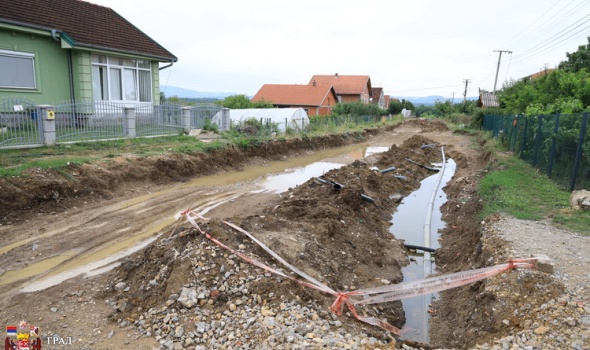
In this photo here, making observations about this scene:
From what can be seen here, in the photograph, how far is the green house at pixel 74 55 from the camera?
46.0ft

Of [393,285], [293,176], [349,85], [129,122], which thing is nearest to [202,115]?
[129,122]

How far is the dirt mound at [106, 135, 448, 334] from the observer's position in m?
4.73

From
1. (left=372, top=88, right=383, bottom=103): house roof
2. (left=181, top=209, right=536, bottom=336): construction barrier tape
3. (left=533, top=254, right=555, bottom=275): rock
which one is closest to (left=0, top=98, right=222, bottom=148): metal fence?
(left=181, top=209, right=536, bottom=336): construction barrier tape

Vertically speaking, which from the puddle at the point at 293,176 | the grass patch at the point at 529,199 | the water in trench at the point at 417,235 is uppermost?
the grass patch at the point at 529,199

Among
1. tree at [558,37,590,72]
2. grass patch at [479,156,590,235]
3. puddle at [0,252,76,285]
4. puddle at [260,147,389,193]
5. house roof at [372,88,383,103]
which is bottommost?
puddle at [260,147,389,193]

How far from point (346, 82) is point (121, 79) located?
50237mm

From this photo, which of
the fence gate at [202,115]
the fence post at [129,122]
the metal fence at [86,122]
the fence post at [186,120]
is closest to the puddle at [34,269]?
the metal fence at [86,122]

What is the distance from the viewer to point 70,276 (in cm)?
565

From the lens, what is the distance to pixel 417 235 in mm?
8883

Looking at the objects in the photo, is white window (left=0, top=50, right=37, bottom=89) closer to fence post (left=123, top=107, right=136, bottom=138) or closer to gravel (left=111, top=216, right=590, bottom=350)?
fence post (left=123, top=107, right=136, bottom=138)

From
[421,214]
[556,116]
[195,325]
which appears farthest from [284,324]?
[556,116]

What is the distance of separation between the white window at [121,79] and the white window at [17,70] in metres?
2.33

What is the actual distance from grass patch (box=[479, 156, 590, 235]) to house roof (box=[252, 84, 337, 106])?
39.7m

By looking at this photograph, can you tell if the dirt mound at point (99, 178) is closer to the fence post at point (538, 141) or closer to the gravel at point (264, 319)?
the gravel at point (264, 319)
